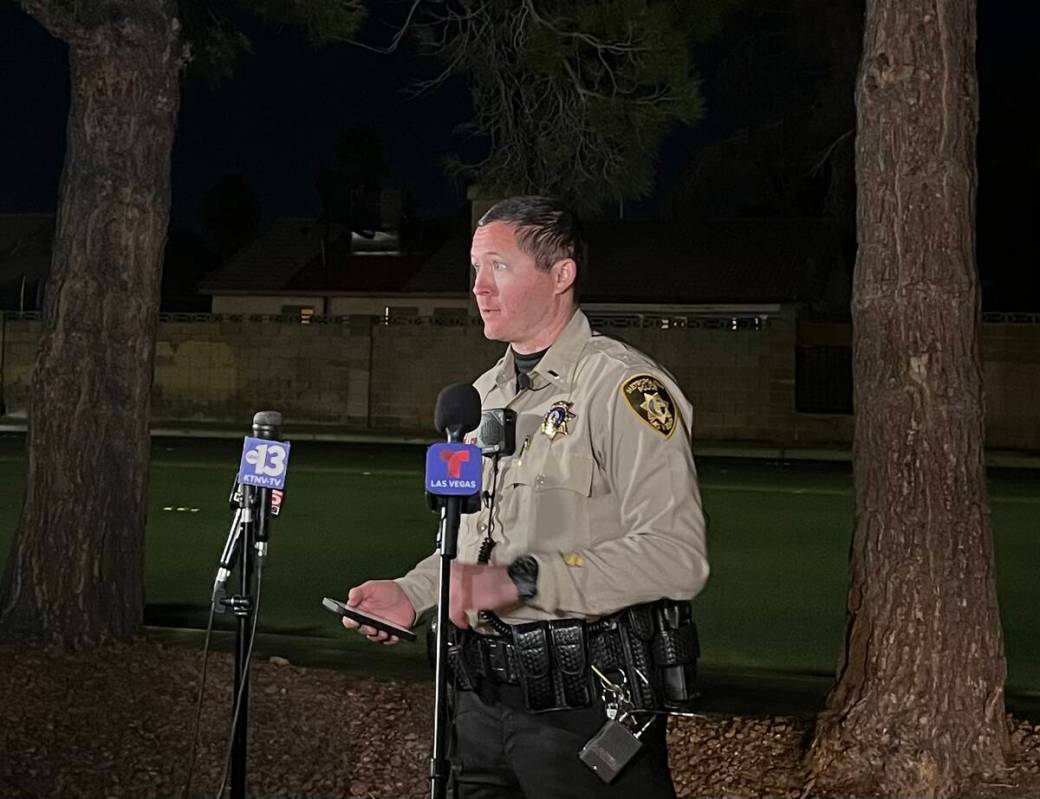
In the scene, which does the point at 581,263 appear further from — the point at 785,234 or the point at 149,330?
the point at 785,234

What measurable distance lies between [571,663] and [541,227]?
0.81 m

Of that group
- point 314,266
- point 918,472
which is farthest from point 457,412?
point 314,266

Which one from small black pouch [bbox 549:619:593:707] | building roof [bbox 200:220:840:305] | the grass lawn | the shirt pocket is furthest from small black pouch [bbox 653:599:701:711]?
building roof [bbox 200:220:840:305]

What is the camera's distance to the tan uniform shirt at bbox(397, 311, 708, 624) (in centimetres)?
282

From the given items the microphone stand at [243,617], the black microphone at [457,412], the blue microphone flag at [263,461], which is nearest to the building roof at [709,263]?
the microphone stand at [243,617]

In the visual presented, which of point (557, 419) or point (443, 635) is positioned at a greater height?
point (557, 419)

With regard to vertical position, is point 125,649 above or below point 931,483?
below

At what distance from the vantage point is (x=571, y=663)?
9.68ft

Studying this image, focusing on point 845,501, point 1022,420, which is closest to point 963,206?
point 845,501

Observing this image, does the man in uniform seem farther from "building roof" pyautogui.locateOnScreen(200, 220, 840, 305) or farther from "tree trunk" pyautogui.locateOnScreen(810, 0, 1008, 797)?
"building roof" pyautogui.locateOnScreen(200, 220, 840, 305)

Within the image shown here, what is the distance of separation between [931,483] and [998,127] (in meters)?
25.8

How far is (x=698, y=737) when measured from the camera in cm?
600

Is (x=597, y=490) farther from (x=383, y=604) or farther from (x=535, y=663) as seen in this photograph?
(x=383, y=604)

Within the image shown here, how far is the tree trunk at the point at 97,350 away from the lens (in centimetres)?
710
